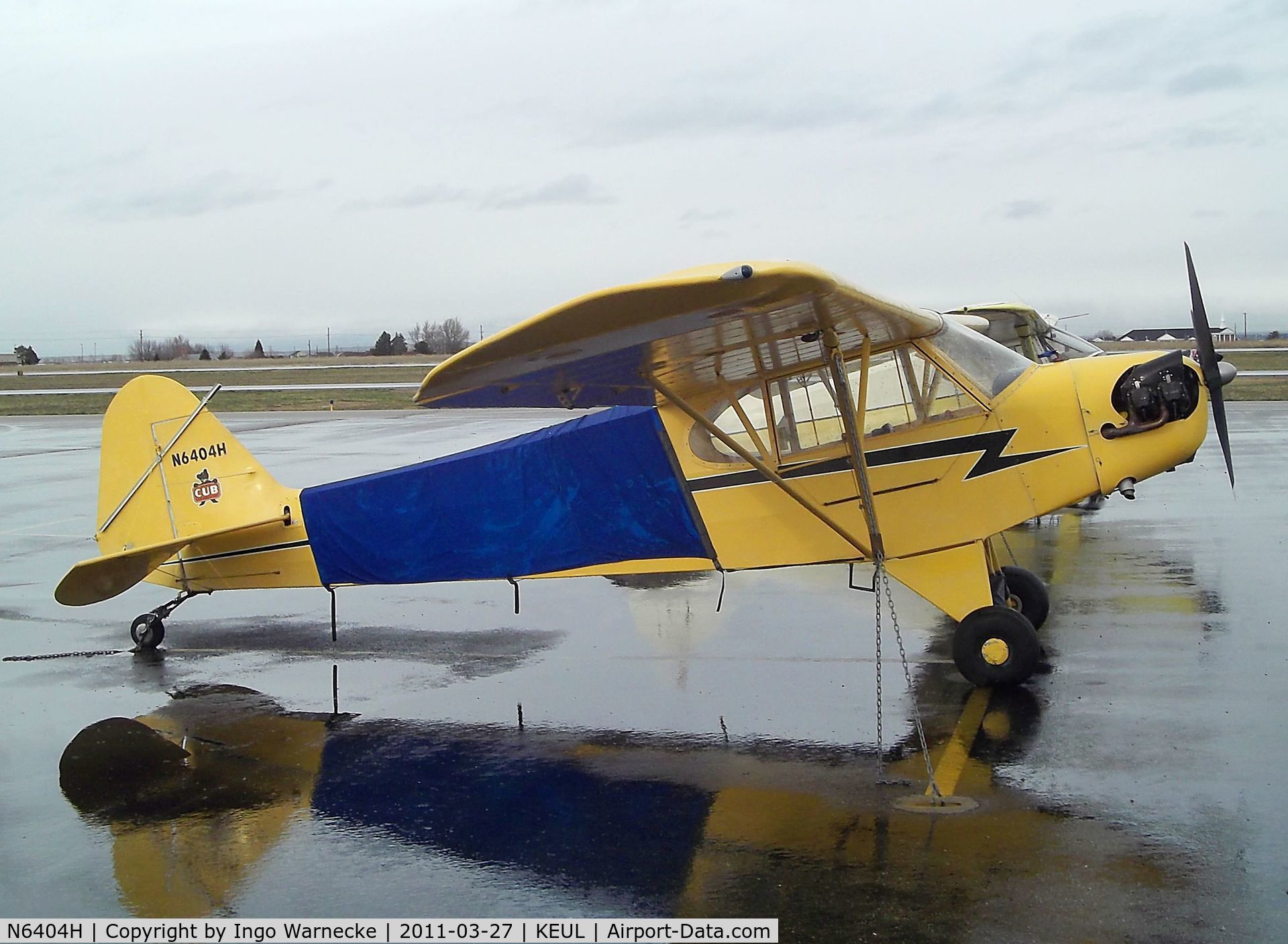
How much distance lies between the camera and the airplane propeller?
7.53 meters

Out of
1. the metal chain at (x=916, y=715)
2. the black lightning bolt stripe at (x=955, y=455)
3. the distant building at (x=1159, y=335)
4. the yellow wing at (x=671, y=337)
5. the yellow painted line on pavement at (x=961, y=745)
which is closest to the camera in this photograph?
the yellow wing at (x=671, y=337)

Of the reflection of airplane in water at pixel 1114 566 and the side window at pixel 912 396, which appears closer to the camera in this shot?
the side window at pixel 912 396

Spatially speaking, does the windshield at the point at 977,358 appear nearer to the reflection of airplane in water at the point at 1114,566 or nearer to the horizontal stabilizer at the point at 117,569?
the reflection of airplane in water at the point at 1114,566

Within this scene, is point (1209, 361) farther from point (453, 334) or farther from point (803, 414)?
point (453, 334)

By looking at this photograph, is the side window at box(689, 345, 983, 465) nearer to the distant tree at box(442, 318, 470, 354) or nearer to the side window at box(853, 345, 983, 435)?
the side window at box(853, 345, 983, 435)

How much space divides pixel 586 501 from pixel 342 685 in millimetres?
2210

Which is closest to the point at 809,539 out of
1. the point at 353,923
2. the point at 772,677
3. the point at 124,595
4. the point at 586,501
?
the point at 772,677

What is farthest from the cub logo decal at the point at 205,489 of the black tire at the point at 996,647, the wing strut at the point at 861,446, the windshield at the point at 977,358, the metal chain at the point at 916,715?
the black tire at the point at 996,647

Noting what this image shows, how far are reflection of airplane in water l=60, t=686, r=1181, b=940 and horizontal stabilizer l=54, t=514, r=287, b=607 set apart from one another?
1614mm

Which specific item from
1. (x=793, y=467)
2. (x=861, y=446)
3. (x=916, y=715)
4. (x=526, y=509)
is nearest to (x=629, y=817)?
(x=916, y=715)

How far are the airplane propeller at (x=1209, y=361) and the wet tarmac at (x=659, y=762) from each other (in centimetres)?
165

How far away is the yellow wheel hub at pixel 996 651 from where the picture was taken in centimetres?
733

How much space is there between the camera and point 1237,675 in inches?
298

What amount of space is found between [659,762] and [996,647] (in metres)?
2.39
